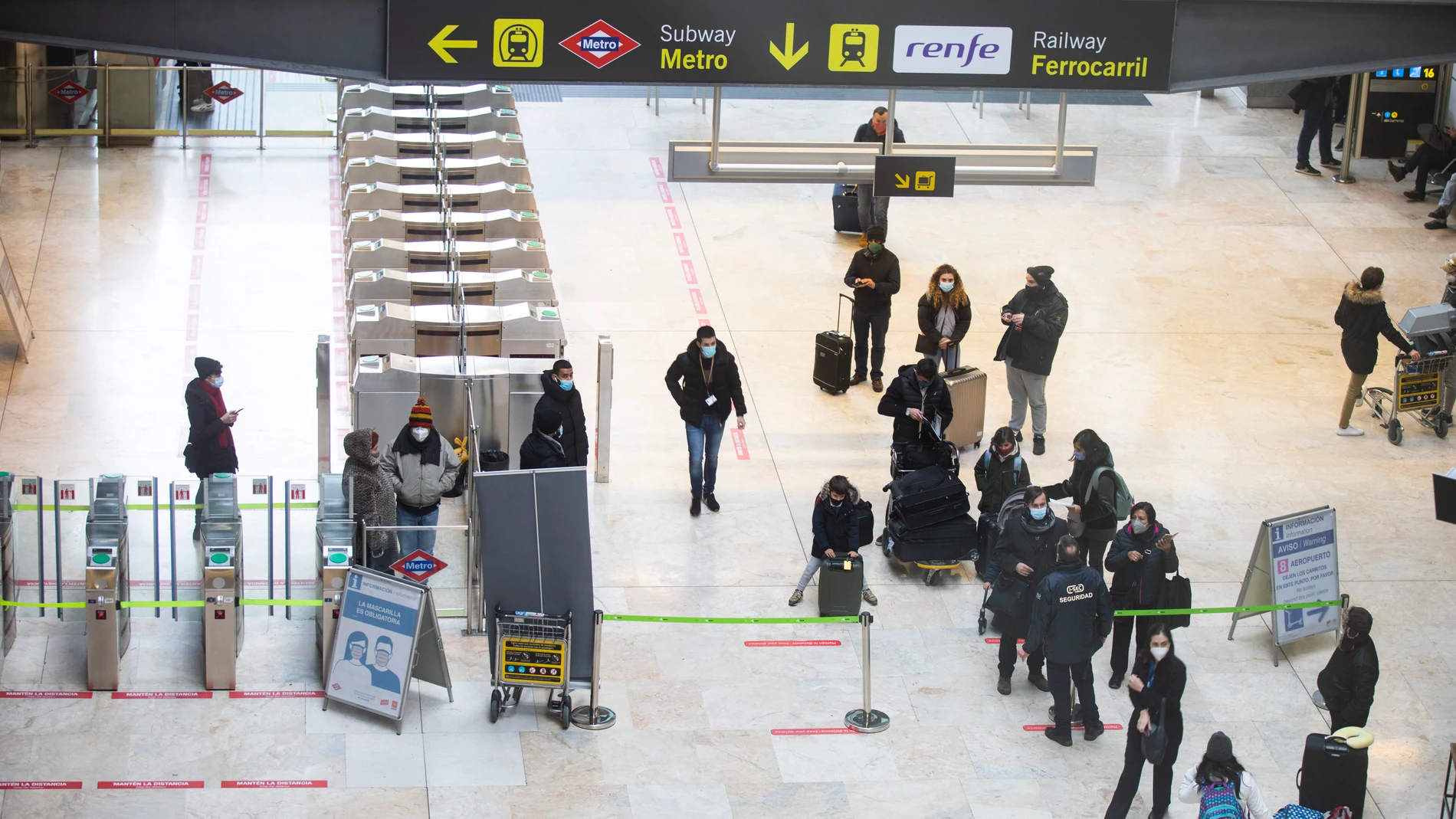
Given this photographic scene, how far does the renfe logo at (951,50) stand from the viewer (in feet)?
36.3

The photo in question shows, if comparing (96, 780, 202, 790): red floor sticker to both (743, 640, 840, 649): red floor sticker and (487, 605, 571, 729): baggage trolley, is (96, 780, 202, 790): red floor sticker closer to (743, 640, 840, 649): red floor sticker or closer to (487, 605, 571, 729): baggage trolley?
(487, 605, 571, 729): baggage trolley

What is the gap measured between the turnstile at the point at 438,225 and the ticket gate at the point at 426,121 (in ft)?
10.0

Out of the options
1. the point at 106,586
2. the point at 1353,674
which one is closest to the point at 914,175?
the point at 1353,674

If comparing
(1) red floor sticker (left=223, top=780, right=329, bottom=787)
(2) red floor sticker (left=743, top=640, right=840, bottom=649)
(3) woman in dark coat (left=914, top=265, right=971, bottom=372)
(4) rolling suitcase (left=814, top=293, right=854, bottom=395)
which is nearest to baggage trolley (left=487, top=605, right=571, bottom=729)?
(1) red floor sticker (left=223, top=780, right=329, bottom=787)

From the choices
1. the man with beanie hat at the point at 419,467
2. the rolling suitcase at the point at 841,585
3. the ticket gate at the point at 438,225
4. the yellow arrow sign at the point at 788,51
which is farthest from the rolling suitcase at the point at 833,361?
the yellow arrow sign at the point at 788,51

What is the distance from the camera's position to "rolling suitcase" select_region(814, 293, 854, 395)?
18141 mm

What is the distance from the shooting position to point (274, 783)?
12000 millimetres

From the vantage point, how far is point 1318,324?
20734 mm

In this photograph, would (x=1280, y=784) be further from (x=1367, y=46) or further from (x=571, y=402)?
(x=571, y=402)

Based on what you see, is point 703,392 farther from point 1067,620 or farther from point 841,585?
point 1067,620

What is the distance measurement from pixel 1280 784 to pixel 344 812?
620 centimetres

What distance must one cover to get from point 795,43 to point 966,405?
267 inches

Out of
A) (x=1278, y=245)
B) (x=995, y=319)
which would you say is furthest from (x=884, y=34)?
(x=1278, y=245)

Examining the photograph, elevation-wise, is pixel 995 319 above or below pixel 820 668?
above
